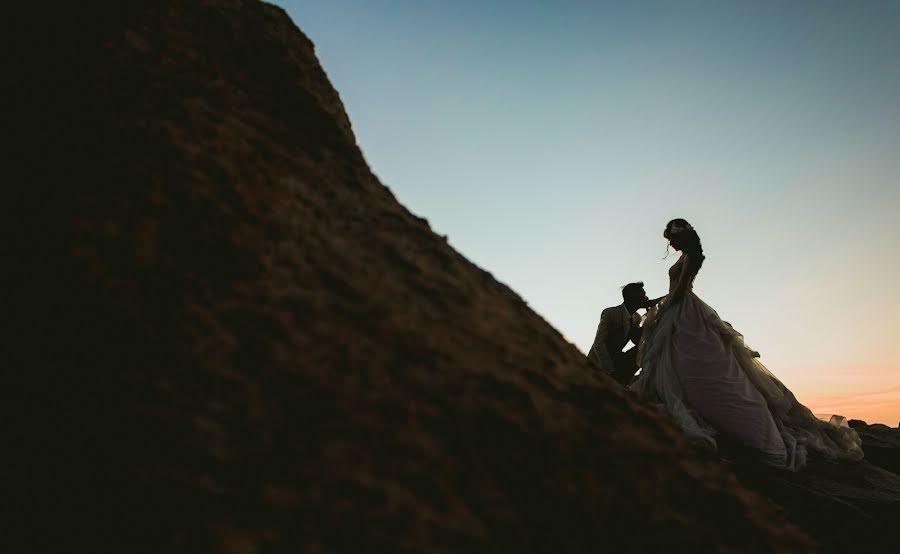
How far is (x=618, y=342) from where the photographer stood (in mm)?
6098

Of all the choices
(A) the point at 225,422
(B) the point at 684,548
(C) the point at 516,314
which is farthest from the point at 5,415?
(B) the point at 684,548

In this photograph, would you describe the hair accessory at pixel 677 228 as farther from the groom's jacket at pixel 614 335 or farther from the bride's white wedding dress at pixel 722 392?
the groom's jacket at pixel 614 335

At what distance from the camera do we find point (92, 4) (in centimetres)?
119

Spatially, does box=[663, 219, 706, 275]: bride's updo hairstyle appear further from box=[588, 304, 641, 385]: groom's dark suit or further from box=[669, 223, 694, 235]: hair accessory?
box=[588, 304, 641, 385]: groom's dark suit

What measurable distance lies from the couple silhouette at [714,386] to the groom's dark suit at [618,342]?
692 millimetres

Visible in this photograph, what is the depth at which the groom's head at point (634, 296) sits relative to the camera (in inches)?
244

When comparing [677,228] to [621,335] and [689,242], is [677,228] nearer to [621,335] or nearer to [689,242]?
[689,242]

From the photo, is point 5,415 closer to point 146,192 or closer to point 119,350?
point 119,350

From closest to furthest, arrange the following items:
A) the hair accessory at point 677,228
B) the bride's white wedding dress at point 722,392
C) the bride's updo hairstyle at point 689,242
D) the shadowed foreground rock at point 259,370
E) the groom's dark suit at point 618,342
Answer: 1. the shadowed foreground rock at point 259,370
2. the bride's white wedding dress at point 722,392
3. the bride's updo hairstyle at point 689,242
4. the hair accessory at point 677,228
5. the groom's dark suit at point 618,342

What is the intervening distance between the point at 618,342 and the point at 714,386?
1.65 metres

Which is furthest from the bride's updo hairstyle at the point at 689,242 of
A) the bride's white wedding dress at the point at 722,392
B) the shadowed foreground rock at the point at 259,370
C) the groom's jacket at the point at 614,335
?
the shadowed foreground rock at the point at 259,370

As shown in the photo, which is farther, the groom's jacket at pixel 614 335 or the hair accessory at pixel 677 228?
the groom's jacket at pixel 614 335

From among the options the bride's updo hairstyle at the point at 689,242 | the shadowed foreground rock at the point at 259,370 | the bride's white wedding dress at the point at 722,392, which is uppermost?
the bride's updo hairstyle at the point at 689,242

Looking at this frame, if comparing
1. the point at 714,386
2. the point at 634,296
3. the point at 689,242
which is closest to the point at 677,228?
the point at 689,242
